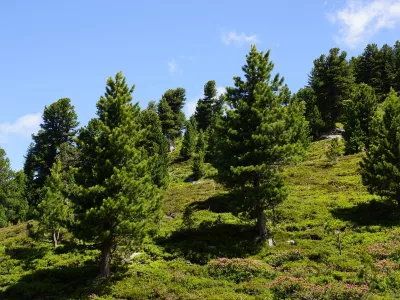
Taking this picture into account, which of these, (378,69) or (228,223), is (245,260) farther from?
(378,69)

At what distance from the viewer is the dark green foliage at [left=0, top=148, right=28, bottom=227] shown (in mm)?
58688

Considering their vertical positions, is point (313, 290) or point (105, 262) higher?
point (105, 262)

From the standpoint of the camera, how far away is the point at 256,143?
26.2 meters

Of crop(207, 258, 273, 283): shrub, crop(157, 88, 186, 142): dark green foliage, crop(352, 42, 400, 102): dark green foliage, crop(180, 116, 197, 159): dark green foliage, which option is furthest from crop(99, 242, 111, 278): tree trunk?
crop(352, 42, 400, 102): dark green foliage

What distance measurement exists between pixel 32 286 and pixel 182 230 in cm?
1239

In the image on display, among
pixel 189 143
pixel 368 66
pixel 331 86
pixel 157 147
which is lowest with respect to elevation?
pixel 157 147

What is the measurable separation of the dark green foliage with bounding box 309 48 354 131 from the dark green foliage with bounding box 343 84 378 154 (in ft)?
67.0

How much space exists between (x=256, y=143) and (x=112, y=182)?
10.9 metres

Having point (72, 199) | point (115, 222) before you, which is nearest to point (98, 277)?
point (115, 222)

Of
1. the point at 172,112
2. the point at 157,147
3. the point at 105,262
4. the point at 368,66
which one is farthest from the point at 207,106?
the point at 105,262

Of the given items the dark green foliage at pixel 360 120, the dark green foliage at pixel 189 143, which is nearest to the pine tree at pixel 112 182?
the dark green foliage at pixel 360 120

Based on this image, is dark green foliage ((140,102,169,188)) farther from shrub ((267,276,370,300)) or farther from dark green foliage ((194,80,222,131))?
dark green foliage ((194,80,222,131))

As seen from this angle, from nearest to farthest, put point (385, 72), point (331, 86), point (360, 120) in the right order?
1. point (360, 120)
2. point (331, 86)
3. point (385, 72)

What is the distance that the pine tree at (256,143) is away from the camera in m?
25.5
